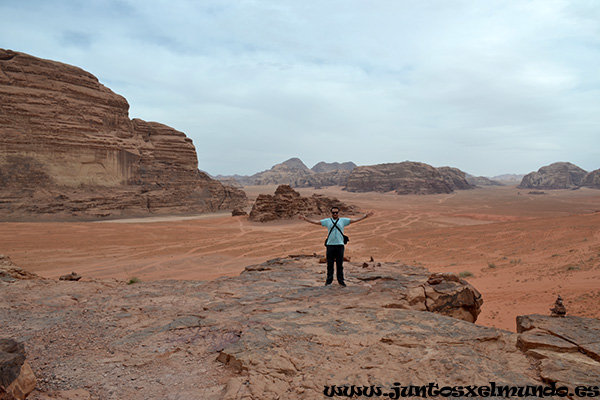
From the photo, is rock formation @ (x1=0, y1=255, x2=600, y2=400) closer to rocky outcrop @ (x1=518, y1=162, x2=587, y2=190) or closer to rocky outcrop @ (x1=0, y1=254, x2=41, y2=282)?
rocky outcrop @ (x1=0, y1=254, x2=41, y2=282)

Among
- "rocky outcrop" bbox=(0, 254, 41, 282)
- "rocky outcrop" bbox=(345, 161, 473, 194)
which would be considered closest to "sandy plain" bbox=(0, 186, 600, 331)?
"rocky outcrop" bbox=(0, 254, 41, 282)

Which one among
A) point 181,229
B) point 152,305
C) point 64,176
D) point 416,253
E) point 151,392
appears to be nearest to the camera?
point 151,392

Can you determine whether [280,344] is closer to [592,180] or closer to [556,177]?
[556,177]

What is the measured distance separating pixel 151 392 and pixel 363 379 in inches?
72.1

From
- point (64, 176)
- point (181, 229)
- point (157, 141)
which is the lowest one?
point (181, 229)

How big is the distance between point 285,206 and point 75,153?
23.2m

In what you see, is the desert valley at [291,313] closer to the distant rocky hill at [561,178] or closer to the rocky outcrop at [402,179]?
the rocky outcrop at [402,179]

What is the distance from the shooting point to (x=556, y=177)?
95750 millimetres

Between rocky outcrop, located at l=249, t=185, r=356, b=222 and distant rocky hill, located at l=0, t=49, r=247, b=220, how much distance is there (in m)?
13.3

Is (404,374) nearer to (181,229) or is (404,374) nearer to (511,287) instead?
(511,287)

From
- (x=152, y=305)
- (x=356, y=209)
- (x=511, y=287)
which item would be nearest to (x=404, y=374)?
(x=152, y=305)

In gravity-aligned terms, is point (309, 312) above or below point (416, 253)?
above

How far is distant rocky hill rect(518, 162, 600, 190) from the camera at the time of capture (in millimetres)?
92812

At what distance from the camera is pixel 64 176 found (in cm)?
3250
